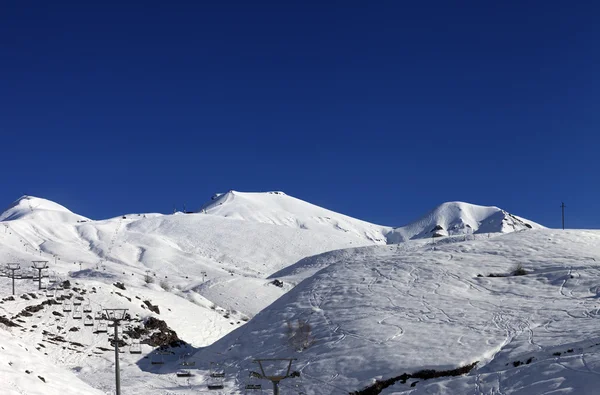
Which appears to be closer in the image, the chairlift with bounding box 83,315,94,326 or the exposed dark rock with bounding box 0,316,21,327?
the exposed dark rock with bounding box 0,316,21,327

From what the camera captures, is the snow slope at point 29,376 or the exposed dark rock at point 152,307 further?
the exposed dark rock at point 152,307

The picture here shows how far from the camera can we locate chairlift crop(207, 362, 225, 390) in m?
43.0

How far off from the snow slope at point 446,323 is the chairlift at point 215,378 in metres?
0.89

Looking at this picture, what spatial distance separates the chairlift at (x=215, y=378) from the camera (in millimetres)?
42969

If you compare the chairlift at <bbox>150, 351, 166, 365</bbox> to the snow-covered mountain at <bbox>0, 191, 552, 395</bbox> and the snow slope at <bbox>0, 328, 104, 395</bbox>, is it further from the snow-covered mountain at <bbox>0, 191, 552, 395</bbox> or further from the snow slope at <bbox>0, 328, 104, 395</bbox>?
the snow slope at <bbox>0, 328, 104, 395</bbox>

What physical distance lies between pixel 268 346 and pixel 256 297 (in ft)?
153

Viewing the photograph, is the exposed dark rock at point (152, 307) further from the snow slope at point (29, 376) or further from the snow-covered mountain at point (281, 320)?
the snow slope at point (29, 376)

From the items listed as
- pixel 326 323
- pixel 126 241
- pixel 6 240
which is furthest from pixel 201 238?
pixel 326 323

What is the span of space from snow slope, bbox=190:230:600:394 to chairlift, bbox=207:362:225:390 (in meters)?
0.89

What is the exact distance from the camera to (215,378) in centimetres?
4600

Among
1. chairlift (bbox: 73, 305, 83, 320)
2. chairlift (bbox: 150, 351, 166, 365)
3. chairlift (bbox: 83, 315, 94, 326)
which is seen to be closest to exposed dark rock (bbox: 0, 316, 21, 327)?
chairlift (bbox: 73, 305, 83, 320)

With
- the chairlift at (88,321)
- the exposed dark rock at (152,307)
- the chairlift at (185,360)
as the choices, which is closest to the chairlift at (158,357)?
the chairlift at (185,360)

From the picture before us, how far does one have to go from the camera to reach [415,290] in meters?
53.2

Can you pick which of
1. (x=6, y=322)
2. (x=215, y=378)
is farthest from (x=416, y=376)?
(x=6, y=322)
